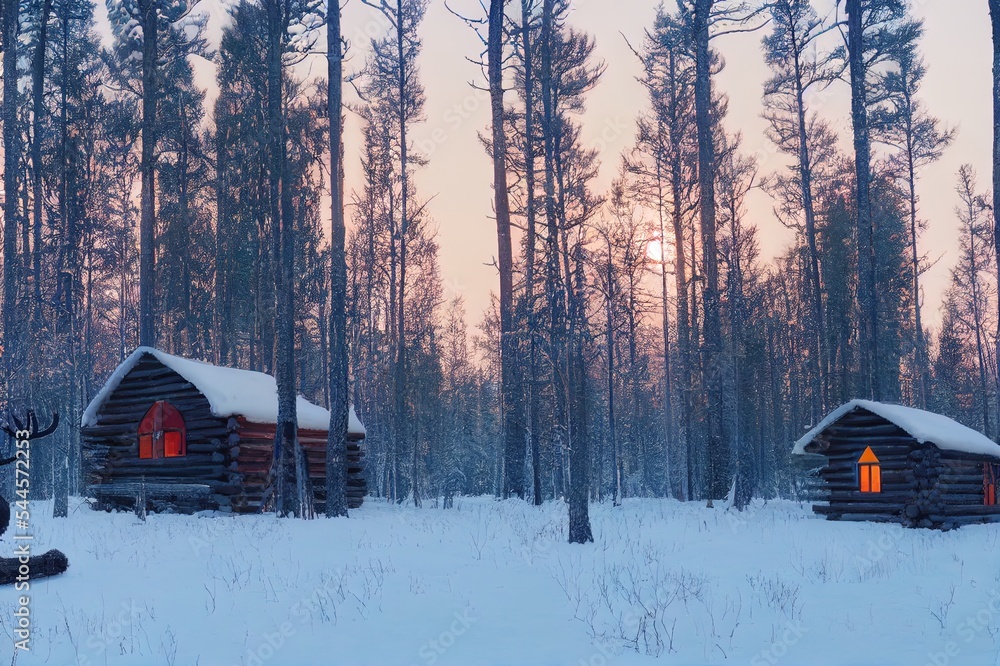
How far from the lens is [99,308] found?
122 feet

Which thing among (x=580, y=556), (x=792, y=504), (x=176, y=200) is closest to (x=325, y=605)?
(x=580, y=556)

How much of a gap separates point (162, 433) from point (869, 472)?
1675 centimetres

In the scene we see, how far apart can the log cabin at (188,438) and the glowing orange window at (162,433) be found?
0.02 meters

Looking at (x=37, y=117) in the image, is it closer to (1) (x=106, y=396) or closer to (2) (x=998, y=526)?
(1) (x=106, y=396)

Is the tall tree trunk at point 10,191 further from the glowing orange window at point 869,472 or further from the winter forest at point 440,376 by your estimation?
the glowing orange window at point 869,472

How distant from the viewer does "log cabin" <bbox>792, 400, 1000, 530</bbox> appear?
→ 18.0 metres

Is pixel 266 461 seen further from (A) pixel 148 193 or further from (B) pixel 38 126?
(B) pixel 38 126

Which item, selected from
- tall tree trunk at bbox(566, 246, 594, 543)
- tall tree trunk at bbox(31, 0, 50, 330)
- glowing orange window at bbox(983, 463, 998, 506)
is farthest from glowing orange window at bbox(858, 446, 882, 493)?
tall tree trunk at bbox(31, 0, 50, 330)

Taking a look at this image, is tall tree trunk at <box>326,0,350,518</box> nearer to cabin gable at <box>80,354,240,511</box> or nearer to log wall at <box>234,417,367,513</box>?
log wall at <box>234,417,367,513</box>

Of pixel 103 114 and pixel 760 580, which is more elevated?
pixel 103 114

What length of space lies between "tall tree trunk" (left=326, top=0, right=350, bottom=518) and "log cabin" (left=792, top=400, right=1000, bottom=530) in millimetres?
10410

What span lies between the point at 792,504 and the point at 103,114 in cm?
2399

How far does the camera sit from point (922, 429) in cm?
1802

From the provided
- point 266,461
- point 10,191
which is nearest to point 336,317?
point 266,461
